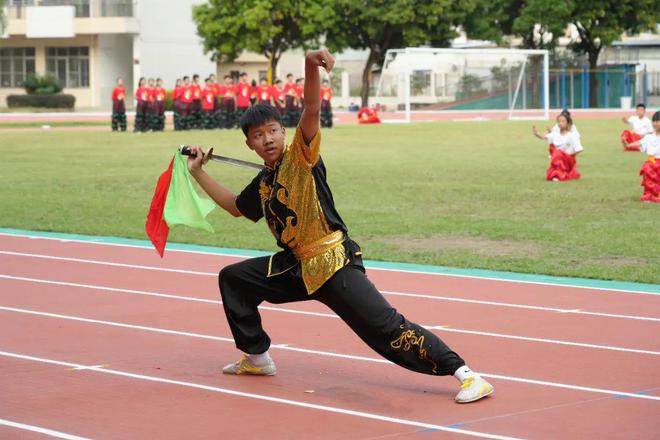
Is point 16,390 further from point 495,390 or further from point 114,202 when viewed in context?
point 114,202

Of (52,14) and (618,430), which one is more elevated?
(52,14)

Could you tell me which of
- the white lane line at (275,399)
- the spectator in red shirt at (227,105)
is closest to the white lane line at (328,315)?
the white lane line at (275,399)

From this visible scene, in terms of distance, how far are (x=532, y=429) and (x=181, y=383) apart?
2066mm

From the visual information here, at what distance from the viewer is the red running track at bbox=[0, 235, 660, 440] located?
6047mm

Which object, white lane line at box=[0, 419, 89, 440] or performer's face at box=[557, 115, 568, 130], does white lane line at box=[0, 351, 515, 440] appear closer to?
white lane line at box=[0, 419, 89, 440]

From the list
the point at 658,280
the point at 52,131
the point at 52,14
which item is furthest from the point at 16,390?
the point at 52,14

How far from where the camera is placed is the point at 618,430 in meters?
5.83

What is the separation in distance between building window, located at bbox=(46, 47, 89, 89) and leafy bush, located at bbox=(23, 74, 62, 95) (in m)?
3.23

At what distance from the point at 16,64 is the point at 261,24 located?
17826 millimetres

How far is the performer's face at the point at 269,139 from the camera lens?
21.6 feet

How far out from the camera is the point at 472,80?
167 ft

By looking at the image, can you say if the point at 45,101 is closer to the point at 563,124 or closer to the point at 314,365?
the point at 563,124

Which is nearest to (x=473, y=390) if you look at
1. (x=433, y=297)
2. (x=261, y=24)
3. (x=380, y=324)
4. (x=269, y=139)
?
(x=380, y=324)

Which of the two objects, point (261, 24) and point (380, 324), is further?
point (261, 24)
